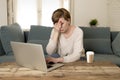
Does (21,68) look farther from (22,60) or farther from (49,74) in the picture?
(49,74)

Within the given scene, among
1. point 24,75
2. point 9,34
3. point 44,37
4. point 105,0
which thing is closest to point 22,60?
point 24,75

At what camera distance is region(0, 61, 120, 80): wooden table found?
1.38 meters

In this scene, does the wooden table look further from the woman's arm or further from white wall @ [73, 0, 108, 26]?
white wall @ [73, 0, 108, 26]

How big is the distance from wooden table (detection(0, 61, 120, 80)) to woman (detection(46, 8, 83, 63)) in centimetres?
43

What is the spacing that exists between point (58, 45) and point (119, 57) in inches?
51.7

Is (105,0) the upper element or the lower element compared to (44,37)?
upper

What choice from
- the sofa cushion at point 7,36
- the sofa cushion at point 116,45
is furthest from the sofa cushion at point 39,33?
the sofa cushion at point 116,45

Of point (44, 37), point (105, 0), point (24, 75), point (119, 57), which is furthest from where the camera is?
point (105, 0)

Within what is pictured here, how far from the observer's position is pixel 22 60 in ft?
5.45

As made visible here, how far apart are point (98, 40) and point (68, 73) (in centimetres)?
212

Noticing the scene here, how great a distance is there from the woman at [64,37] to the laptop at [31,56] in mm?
506

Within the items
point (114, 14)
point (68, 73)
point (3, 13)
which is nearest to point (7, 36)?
point (3, 13)

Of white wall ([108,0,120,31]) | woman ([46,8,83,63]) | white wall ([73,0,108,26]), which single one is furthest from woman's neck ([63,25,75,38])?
white wall ([108,0,120,31])

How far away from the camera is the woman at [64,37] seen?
215 cm
